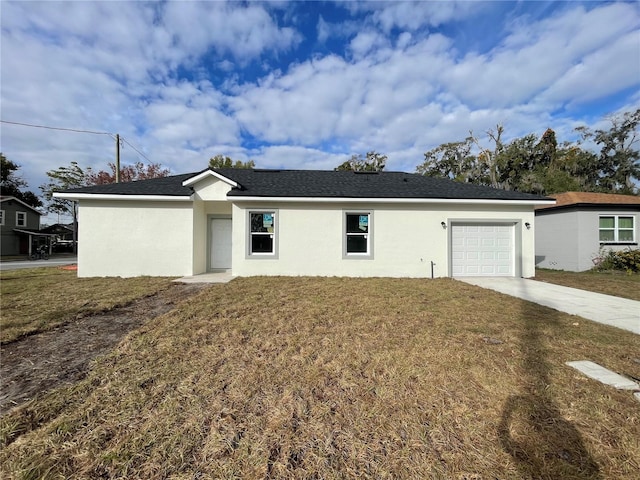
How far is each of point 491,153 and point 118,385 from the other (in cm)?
3428

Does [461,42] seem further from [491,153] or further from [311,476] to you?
[491,153]

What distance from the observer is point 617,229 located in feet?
42.0

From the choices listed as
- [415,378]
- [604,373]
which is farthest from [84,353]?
[604,373]

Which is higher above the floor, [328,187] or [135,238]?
[328,187]

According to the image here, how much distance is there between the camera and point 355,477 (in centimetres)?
184

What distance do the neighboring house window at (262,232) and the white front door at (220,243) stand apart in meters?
1.74

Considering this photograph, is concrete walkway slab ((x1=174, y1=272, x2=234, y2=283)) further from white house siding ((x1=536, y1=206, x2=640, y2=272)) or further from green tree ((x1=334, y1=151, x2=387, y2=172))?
green tree ((x1=334, y1=151, x2=387, y2=172))

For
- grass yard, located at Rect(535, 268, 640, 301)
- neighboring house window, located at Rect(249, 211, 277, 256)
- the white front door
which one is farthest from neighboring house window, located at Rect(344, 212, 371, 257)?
grass yard, located at Rect(535, 268, 640, 301)

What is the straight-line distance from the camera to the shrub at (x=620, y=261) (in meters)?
11.4

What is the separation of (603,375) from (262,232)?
8788 millimetres

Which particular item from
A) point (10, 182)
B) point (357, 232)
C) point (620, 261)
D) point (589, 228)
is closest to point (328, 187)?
point (357, 232)

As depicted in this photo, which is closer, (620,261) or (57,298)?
(57,298)

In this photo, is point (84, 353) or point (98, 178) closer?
point (84, 353)

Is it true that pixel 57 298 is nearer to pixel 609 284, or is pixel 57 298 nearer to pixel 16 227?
pixel 609 284
